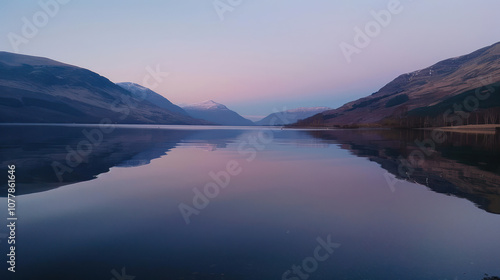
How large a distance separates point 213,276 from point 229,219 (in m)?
4.72

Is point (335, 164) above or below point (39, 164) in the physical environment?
below

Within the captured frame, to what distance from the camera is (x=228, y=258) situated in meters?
8.68

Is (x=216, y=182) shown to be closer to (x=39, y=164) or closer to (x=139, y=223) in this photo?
(x=139, y=223)

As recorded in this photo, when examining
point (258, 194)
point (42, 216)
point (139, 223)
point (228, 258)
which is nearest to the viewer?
point (228, 258)

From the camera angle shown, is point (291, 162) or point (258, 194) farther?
point (291, 162)

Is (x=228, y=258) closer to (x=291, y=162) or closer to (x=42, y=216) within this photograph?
(x=42, y=216)

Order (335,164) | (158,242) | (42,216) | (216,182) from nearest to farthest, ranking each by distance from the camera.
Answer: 1. (158,242)
2. (42,216)
3. (216,182)
4. (335,164)

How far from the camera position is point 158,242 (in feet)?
32.2

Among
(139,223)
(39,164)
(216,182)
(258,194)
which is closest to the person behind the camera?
(139,223)

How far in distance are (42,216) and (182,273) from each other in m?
8.33

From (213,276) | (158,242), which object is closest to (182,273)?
(213,276)

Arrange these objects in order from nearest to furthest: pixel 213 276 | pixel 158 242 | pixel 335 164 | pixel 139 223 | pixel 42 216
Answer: pixel 213 276 < pixel 158 242 < pixel 139 223 < pixel 42 216 < pixel 335 164

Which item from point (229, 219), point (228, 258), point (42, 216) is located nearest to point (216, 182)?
point (229, 219)

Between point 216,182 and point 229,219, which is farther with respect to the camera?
point 216,182
